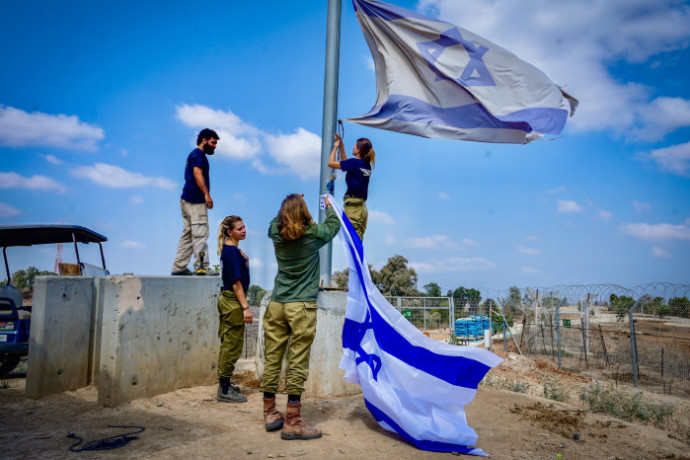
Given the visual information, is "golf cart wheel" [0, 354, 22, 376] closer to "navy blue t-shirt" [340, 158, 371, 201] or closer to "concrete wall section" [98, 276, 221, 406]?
"concrete wall section" [98, 276, 221, 406]

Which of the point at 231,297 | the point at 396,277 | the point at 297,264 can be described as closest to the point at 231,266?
the point at 231,297

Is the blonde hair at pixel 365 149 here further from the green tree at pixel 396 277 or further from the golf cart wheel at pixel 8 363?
the green tree at pixel 396 277

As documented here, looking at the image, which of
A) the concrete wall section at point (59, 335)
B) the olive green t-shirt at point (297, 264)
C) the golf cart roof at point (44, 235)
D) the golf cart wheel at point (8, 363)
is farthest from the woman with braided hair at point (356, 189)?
the golf cart wheel at point (8, 363)

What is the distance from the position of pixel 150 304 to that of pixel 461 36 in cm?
644

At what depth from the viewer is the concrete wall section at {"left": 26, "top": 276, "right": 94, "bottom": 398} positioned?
18.1ft

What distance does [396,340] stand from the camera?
4.50 metres

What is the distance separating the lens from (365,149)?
6059 mm

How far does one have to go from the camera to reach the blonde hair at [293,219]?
4230mm

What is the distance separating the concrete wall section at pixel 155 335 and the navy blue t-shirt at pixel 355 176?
220cm

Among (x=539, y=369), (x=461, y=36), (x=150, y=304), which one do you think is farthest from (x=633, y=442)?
(x=539, y=369)

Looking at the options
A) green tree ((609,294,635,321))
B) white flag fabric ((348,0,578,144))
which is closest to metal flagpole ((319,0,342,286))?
white flag fabric ((348,0,578,144))

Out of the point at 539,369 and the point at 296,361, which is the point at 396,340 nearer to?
the point at 296,361

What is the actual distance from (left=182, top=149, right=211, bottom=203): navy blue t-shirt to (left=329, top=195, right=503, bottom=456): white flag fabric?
2.93m

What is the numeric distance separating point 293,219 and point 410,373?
5.83ft
